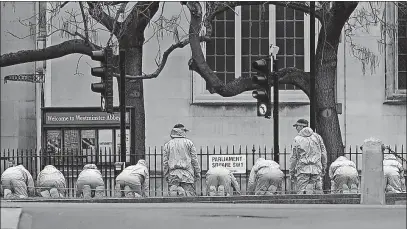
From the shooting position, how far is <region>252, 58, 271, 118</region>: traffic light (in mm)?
18500

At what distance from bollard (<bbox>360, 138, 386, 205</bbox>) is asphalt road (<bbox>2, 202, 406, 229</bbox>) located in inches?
84.4

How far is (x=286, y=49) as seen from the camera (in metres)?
26.6

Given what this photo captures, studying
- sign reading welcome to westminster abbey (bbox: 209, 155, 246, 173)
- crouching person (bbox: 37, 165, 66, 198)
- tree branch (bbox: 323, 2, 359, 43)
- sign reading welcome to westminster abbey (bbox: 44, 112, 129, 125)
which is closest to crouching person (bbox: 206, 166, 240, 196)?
crouching person (bbox: 37, 165, 66, 198)

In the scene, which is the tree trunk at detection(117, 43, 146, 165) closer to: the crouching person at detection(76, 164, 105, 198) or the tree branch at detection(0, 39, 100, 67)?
the tree branch at detection(0, 39, 100, 67)

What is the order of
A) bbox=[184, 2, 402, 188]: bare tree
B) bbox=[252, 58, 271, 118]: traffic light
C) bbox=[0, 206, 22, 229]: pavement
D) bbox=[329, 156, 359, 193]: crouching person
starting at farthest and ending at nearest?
1. bbox=[184, 2, 402, 188]: bare tree
2. bbox=[252, 58, 271, 118]: traffic light
3. bbox=[329, 156, 359, 193]: crouching person
4. bbox=[0, 206, 22, 229]: pavement

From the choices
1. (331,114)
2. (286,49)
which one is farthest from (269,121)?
(331,114)

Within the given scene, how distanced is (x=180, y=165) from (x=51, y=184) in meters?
2.24

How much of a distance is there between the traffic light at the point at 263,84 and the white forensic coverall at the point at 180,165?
2.05 m

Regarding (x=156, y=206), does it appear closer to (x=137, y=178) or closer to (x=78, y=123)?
(x=137, y=178)

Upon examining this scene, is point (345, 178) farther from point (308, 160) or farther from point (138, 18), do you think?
point (138, 18)

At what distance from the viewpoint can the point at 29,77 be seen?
2555 centimetres

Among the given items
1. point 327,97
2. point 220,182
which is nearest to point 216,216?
point 220,182

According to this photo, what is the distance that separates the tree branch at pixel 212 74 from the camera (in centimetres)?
2005

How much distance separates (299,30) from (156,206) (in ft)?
60.4
